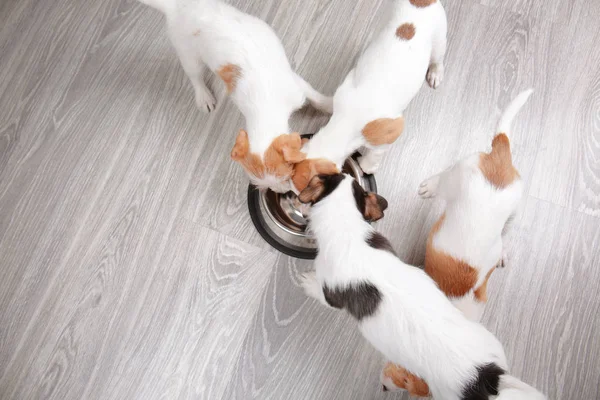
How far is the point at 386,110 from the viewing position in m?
1.58

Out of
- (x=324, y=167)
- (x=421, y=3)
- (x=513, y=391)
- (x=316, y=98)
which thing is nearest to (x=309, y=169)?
(x=324, y=167)

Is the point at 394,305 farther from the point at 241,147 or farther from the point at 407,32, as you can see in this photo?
the point at 407,32

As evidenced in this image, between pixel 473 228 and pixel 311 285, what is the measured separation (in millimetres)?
665

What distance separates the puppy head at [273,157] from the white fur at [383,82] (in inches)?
3.5

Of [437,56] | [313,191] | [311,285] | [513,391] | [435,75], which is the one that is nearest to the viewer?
[513,391]

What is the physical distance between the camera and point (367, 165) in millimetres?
1820

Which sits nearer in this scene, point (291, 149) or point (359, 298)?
point (359, 298)

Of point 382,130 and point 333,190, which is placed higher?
point 382,130

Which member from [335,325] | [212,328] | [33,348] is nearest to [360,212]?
[335,325]

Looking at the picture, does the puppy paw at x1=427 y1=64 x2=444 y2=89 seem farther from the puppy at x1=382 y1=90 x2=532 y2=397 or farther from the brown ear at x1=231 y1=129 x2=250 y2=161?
the brown ear at x1=231 y1=129 x2=250 y2=161

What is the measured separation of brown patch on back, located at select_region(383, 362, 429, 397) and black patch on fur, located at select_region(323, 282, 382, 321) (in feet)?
0.89

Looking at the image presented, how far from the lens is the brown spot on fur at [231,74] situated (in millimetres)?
1579

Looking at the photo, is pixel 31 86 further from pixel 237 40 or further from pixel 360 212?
pixel 360 212

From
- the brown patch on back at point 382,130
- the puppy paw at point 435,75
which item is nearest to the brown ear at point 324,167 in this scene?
the brown patch on back at point 382,130
